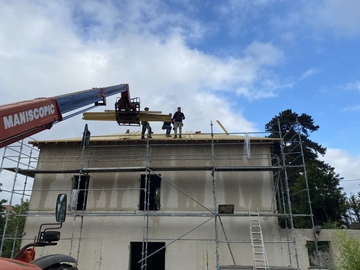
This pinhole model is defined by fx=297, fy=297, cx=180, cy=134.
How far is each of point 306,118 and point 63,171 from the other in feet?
112

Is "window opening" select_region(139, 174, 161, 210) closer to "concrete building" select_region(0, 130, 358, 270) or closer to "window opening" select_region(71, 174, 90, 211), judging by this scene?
"concrete building" select_region(0, 130, 358, 270)

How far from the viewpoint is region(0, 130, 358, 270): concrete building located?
37.6ft

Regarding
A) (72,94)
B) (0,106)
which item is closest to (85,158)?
(72,94)

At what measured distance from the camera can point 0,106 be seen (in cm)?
494

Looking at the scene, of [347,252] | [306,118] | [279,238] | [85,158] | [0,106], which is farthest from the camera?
[306,118]

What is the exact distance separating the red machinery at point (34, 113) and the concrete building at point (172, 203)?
4714mm

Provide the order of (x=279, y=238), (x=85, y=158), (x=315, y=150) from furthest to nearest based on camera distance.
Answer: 1. (x=315, y=150)
2. (x=85, y=158)
3. (x=279, y=238)

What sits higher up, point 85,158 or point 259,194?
point 85,158

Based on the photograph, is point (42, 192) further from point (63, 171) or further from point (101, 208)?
point (101, 208)

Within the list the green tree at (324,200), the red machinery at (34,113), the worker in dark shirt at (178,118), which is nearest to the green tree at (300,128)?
the green tree at (324,200)

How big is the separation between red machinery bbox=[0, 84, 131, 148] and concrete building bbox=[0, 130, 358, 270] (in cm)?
471

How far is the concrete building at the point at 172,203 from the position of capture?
37.6 feet

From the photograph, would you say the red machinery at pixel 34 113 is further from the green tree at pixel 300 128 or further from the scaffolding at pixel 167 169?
the green tree at pixel 300 128

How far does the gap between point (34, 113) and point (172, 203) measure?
25.4 feet
